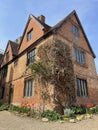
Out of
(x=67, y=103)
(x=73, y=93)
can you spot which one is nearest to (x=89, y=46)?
(x=73, y=93)

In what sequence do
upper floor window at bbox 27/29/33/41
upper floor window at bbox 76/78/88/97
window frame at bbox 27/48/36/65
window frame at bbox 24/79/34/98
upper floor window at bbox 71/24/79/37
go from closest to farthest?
upper floor window at bbox 76/78/88/97
window frame at bbox 24/79/34/98
window frame at bbox 27/48/36/65
upper floor window at bbox 71/24/79/37
upper floor window at bbox 27/29/33/41

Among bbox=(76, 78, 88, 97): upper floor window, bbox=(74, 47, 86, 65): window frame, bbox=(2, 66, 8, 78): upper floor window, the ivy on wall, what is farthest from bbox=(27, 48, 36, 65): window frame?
bbox=(2, 66, 8, 78): upper floor window

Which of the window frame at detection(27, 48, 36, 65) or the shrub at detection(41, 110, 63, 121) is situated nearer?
the shrub at detection(41, 110, 63, 121)

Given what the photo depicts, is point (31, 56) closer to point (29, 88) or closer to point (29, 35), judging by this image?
point (29, 35)

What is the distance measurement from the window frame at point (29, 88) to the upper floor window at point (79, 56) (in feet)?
18.5

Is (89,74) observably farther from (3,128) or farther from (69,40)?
(3,128)

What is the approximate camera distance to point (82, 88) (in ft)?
45.2

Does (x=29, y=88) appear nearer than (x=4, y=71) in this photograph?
Yes

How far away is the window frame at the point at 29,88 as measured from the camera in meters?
13.3

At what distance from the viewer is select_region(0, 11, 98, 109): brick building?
13219mm

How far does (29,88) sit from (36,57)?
334cm

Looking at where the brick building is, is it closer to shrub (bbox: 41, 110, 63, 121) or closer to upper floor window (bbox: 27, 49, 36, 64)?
upper floor window (bbox: 27, 49, 36, 64)

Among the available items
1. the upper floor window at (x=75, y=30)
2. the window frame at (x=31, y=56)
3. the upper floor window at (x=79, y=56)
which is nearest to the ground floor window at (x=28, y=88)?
the window frame at (x=31, y=56)

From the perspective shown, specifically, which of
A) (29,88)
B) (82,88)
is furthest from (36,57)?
(82,88)
